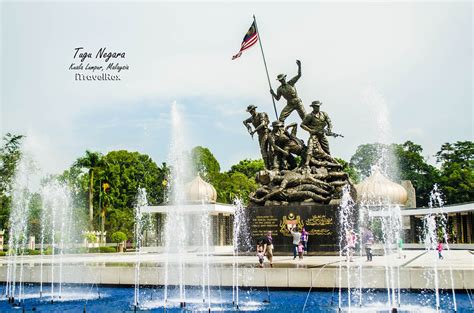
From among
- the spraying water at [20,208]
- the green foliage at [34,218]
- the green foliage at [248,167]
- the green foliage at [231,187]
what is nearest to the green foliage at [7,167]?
the spraying water at [20,208]

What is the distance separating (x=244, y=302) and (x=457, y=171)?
163ft

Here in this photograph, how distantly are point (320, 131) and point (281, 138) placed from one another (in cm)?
165

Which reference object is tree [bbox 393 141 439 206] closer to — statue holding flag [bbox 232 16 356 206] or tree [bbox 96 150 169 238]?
tree [bbox 96 150 169 238]

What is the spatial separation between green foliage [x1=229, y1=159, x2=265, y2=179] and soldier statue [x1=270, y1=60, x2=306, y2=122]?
1881 inches

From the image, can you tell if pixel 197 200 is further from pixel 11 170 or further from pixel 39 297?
pixel 39 297

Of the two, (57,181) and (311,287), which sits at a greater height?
(57,181)

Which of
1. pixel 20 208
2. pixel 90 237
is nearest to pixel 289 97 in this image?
pixel 90 237

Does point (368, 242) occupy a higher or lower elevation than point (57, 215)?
lower

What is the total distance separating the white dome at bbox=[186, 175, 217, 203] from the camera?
4256 cm

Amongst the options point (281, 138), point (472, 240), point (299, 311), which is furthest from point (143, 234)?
point (299, 311)

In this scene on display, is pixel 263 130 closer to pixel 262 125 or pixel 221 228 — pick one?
pixel 262 125

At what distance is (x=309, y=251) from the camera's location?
66.4 feet

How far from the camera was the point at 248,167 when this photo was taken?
72250 mm

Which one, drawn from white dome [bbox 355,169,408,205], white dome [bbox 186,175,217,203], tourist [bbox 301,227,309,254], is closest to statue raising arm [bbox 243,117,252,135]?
tourist [bbox 301,227,309,254]
